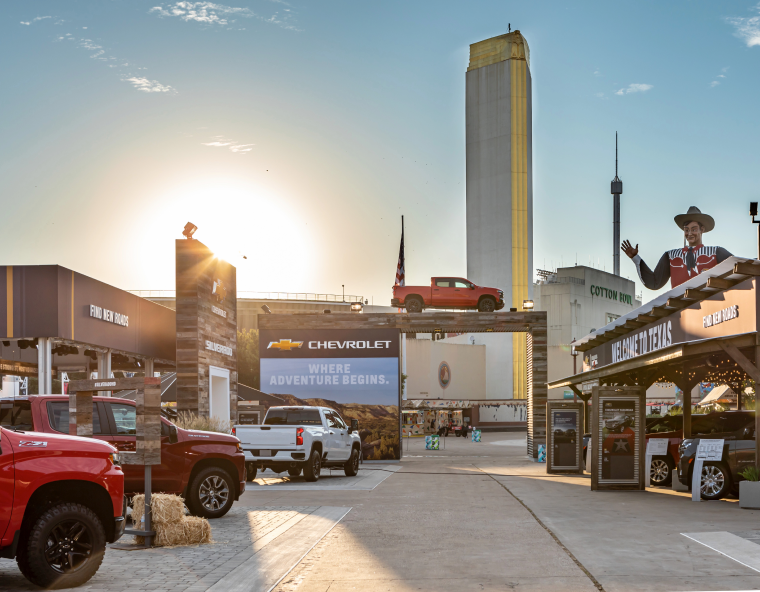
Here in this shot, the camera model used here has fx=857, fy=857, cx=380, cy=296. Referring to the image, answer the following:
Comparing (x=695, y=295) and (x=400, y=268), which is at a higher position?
(x=400, y=268)

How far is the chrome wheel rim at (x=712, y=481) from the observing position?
16.3 metres

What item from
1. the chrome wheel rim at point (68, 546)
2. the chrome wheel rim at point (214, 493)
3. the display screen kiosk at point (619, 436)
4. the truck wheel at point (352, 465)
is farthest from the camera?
the truck wheel at point (352, 465)

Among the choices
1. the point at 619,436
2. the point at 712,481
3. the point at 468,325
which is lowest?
the point at 712,481

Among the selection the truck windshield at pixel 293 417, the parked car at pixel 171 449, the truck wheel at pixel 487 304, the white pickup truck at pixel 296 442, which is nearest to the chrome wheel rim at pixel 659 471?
the white pickup truck at pixel 296 442

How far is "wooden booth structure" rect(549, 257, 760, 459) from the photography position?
14.9m

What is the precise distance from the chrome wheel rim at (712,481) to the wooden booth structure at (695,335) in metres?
1.61

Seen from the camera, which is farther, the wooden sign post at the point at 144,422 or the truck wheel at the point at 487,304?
the truck wheel at the point at 487,304

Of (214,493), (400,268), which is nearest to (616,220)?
(400,268)

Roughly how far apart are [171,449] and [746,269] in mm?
9953

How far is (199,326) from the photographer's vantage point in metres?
22.5

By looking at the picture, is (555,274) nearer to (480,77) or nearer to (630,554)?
(480,77)

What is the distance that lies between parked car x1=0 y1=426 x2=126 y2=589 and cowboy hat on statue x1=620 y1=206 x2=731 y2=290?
48.0ft

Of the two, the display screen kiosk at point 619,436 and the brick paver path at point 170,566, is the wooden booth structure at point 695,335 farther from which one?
the brick paver path at point 170,566

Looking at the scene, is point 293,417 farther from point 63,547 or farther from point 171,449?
point 63,547
